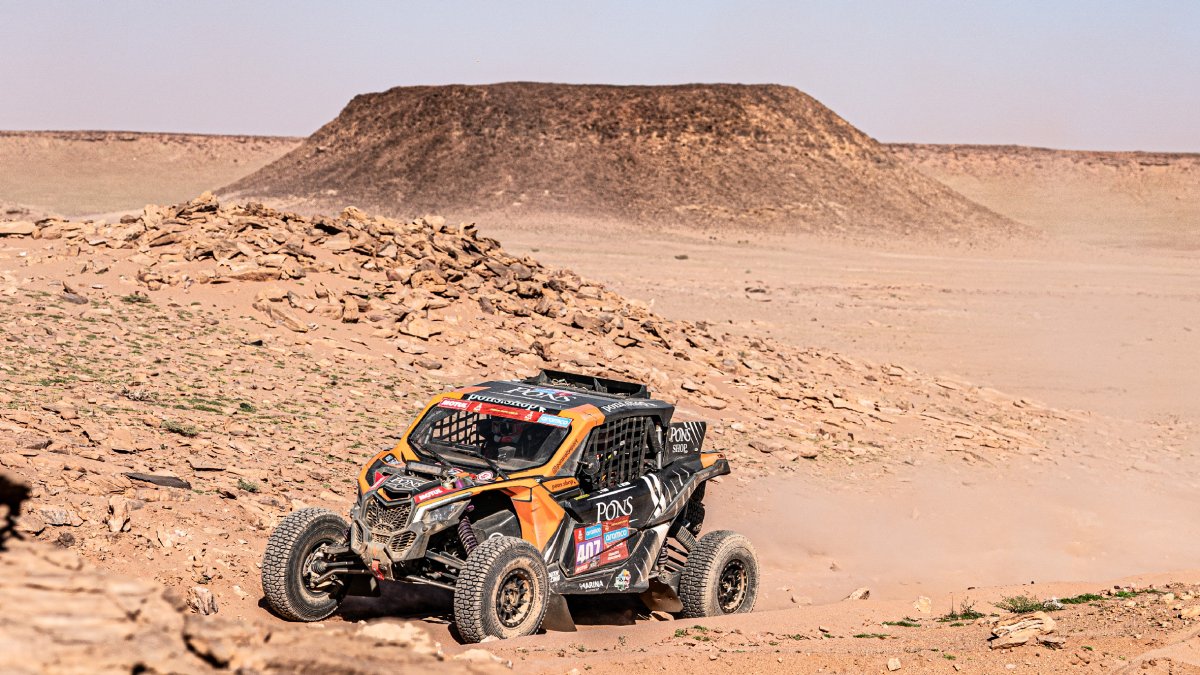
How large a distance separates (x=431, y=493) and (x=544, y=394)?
69.4 inches

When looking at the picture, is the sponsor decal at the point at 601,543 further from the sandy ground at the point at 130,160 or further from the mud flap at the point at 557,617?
the sandy ground at the point at 130,160

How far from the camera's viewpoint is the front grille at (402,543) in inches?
334

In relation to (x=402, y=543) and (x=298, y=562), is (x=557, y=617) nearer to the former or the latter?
(x=402, y=543)

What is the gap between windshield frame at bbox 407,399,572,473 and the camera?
9227 millimetres

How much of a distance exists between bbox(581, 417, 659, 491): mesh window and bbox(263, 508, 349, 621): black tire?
1964 mm

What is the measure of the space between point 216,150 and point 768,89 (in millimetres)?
85900

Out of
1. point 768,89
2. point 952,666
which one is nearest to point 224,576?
point 952,666

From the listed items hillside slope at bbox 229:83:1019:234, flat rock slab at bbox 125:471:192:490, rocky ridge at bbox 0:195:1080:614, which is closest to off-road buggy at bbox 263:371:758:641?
rocky ridge at bbox 0:195:1080:614

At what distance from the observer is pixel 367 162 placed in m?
87.7

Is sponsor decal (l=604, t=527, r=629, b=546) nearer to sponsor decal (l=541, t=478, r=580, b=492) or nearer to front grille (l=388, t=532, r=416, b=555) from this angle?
sponsor decal (l=541, t=478, r=580, b=492)

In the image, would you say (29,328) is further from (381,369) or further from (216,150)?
(216,150)

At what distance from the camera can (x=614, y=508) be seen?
376 inches

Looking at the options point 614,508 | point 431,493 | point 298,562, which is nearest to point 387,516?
point 431,493

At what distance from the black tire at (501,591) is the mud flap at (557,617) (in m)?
0.30
